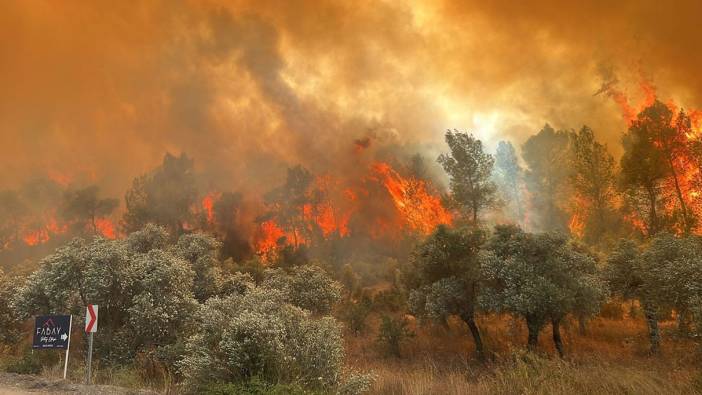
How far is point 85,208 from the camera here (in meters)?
96.2

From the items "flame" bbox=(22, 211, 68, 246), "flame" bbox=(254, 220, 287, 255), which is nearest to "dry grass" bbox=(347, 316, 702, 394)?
"flame" bbox=(254, 220, 287, 255)

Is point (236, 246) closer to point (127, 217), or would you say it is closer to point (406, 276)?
point (127, 217)

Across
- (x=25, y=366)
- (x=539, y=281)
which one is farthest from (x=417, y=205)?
(x=25, y=366)

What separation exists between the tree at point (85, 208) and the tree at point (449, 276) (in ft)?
292

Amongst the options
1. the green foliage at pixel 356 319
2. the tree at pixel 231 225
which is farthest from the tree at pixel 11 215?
the green foliage at pixel 356 319

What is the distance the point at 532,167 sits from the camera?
73688mm

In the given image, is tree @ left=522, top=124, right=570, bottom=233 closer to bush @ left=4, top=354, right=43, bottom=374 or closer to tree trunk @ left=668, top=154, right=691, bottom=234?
tree trunk @ left=668, top=154, right=691, bottom=234

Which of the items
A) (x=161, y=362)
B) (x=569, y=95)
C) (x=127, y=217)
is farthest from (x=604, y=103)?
(x=127, y=217)

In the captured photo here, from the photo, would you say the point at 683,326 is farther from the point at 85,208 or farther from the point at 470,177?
the point at 85,208

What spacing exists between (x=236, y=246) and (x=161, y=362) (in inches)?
3099

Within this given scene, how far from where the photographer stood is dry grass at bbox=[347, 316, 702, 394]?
47.5ft

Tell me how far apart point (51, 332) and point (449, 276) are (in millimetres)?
27615

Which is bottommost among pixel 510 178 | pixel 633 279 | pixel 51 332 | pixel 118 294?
pixel 51 332

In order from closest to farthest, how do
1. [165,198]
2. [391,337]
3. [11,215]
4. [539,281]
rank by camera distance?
[539,281] → [391,337] → [165,198] → [11,215]
